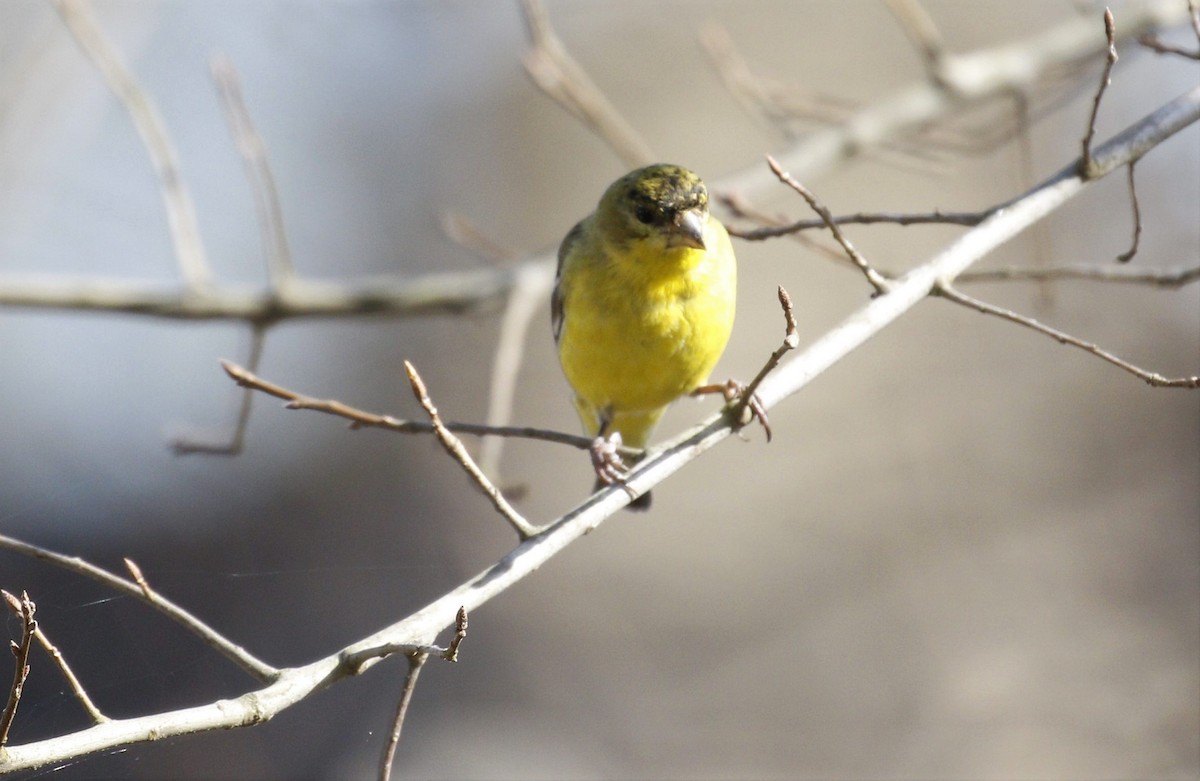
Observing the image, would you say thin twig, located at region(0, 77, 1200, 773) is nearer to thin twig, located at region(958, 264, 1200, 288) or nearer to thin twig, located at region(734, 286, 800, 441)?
thin twig, located at region(734, 286, 800, 441)

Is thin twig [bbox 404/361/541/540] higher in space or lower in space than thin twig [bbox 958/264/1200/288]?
lower

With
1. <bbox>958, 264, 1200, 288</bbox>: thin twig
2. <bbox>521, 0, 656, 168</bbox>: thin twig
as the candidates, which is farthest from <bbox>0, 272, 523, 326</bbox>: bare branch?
<bbox>958, 264, 1200, 288</bbox>: thin twig

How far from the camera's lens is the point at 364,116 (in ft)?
47.9

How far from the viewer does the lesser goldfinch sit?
3.95m

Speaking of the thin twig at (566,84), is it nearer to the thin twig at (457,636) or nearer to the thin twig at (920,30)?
the thin twig at (920,30)

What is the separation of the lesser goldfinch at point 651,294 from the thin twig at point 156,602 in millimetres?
1830

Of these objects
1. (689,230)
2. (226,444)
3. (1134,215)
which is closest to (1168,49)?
(1134,215)

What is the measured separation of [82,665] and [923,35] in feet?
16.7

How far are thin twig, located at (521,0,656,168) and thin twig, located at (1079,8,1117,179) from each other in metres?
2.36

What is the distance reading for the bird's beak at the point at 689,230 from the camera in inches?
152

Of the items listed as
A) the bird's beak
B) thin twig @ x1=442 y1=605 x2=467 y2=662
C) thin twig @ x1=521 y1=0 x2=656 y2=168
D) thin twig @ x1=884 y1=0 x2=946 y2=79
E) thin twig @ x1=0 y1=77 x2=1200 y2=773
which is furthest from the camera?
thin twig @ x1=884 y1=0 x2=946 y2=79

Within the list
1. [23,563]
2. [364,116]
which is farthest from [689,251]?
[364,116]

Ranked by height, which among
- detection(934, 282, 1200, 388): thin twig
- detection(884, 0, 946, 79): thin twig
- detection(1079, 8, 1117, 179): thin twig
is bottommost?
detection(934, 282, 1200, 388): thin twig

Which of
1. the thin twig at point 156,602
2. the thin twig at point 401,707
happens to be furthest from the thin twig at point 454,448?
the thin twig at point 156,602
